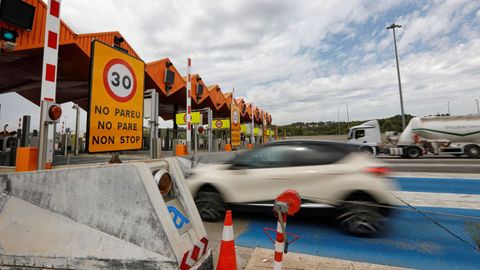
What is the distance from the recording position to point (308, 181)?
4.05 meters

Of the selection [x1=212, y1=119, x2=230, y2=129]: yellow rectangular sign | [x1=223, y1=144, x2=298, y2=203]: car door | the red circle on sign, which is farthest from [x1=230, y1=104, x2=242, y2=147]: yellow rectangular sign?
[x1=212, y1=119, x2=230, y2=129]: yellow rectangular sign

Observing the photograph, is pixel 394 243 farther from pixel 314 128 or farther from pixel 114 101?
pixel 314 128

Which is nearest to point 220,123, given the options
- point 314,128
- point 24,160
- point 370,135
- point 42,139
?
point 370,135

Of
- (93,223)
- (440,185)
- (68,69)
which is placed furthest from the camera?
(68,69)

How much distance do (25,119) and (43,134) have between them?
892 centimetres

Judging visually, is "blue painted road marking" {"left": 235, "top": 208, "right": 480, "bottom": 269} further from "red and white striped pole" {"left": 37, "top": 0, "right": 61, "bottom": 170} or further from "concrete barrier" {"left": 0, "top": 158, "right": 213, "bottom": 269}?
"red and white striped pole" {"left": 37, "top": 0, "right": 61, "bottom": 170}

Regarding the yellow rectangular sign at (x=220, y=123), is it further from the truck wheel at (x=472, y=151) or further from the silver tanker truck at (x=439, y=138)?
the truck wheel at (x=472, y=151)

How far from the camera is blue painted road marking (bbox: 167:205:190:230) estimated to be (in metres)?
2.17

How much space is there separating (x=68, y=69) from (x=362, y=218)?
44.1 ft

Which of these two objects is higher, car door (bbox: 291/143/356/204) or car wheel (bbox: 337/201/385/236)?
car door (bbox: 291/143/356/204)

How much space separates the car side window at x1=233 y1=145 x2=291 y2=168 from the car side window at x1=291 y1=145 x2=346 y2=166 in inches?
7.0

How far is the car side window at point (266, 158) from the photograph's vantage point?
4.41m

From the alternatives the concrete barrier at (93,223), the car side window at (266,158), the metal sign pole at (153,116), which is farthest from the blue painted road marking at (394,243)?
the metal sign pole at (153,116)

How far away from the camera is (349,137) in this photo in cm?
2234
